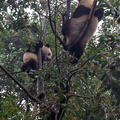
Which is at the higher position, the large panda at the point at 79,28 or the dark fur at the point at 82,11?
the dark fur at the point at 82,11

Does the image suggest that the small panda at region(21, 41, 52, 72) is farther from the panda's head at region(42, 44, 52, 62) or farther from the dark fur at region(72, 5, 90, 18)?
the dark fur at region(72, 5, 90, 18)

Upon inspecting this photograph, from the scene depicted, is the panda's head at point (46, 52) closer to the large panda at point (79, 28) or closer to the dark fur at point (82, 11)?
the large panda at point (79, 28)

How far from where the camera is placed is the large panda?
184 inches

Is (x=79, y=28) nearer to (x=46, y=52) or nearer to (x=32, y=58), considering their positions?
(x=46, y=52)

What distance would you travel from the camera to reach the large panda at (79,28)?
4.66 metres

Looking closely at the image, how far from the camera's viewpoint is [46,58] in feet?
19.2

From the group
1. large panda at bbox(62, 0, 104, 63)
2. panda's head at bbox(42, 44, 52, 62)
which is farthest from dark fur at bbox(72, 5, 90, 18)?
panda's head at bbox(42, 44, 52, 62)

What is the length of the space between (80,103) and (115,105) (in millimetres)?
1314

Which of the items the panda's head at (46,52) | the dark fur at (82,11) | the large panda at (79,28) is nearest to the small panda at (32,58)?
the panda's head at (46,52)

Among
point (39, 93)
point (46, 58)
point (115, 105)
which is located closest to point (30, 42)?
point (39, 93)

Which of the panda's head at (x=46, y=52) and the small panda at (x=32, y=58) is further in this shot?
the panda's head at (x=46, y=52)

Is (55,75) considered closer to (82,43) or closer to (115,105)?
(115,105)

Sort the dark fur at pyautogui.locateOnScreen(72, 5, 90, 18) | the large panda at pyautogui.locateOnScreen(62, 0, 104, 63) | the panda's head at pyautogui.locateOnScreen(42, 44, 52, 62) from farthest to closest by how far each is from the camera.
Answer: the panda's head at pyautogui.locateOnScreen(42, 44, 52, 62) < the dark fur at pyautogui.locateOnScreen(72, 5, 90, 18) < the large panda at pyautogui.locateOnScreen(62, 0, 104, 63)

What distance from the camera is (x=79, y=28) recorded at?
511cm
